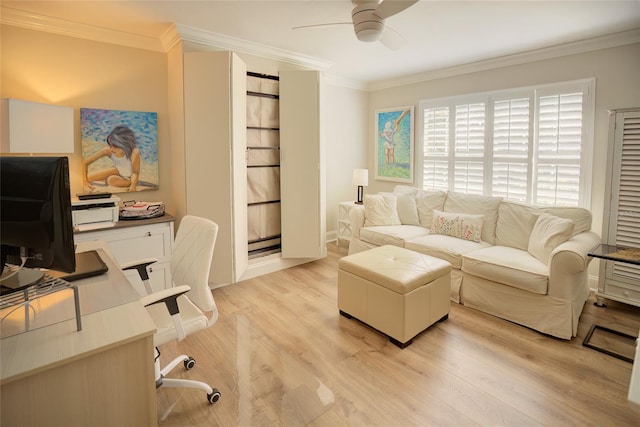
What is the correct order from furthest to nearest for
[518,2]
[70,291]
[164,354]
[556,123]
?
[556,123] → [518,2] → [164,354] → [70,291]

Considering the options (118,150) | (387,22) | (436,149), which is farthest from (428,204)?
(118,150)

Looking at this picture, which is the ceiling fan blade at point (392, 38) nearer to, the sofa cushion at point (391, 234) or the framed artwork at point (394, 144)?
the sofa cushion at point (391, 234)

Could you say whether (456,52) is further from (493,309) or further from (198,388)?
(198,388)

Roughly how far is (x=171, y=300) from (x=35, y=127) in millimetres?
1956

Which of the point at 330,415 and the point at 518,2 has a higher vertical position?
the point at 518,2

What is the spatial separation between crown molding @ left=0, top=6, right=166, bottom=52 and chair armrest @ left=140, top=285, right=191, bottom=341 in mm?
2668

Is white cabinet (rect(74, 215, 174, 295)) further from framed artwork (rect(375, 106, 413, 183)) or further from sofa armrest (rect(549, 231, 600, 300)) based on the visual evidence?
framed artwork (rect(375, 106, 413, 183))

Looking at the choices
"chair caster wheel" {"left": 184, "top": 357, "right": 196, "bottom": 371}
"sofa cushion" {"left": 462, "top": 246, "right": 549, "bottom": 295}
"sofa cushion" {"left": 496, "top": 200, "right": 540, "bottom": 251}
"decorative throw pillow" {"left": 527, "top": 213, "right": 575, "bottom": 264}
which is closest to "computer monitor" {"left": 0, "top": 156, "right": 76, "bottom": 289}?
"chair caster wheel" {"left": 184, "top": 357, "right": 196, "bottom": 371}

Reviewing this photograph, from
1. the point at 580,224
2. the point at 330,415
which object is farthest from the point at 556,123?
the point at 330,415

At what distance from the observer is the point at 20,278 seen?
1414 mm

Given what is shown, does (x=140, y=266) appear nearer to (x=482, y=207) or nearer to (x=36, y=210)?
(x=36, y=210)

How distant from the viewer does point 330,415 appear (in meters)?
1.85

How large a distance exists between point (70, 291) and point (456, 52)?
13.3ft

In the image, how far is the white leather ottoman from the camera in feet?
8.20
